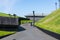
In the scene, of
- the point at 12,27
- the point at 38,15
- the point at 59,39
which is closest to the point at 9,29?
the point at 12,27

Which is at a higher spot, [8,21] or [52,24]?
[8,21]

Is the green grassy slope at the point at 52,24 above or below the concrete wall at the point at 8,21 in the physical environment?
below

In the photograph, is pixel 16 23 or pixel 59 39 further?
pixel 16 23

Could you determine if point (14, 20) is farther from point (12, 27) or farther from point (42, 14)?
point (42, 14)

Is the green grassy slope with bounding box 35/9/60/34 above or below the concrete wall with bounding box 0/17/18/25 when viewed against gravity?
below

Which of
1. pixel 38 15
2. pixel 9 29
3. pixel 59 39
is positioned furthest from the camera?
pixel 38 15

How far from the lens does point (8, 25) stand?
187ft

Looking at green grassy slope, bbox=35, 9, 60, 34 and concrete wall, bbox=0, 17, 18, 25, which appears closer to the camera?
green grassy slope, bbox=35, 9, 60, 34

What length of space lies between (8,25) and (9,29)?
129 centimetres

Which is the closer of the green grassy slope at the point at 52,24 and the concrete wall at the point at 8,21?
the green grassy slope at the point at 52,24

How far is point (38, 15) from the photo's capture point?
170 metres

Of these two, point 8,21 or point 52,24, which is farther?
point 52,24

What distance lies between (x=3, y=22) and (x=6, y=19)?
1.46 meters

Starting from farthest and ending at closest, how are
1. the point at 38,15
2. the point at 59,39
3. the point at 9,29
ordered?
the point at 38,15 → the point at 9,29 → the point at 59,39
